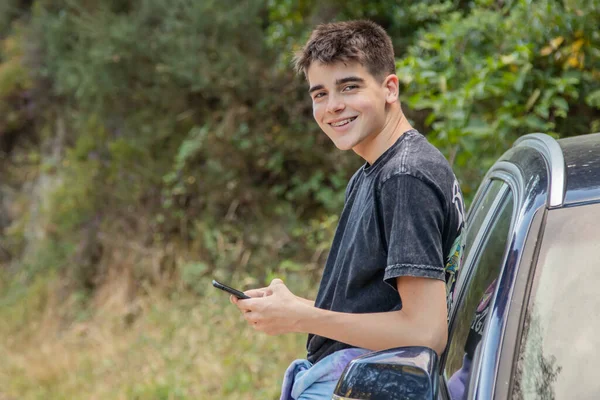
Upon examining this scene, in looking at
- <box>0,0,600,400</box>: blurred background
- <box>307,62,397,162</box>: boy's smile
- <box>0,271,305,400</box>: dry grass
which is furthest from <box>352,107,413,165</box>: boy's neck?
<box>0,271,305,400</box>: dry grass

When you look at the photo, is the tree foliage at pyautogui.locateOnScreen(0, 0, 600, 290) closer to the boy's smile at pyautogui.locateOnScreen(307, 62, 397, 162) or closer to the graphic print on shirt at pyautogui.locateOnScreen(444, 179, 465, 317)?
the boy's smile at pyautogui.locateOnScreen(307, 62, 397, 162)

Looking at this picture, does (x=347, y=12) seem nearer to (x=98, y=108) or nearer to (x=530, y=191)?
(x=98, y=108)

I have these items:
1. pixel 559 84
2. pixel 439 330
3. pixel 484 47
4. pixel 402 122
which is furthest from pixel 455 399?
pixel 484 47

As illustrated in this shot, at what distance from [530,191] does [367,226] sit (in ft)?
1.29

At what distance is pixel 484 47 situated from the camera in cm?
521

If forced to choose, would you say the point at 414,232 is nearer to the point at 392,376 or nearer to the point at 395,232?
the point at 395,232

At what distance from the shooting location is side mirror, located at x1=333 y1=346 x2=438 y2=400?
5.29 ft

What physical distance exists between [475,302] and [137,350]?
195 inches

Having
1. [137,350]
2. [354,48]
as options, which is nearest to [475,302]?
[354,48]

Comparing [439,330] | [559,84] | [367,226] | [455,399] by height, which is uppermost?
[559,84]

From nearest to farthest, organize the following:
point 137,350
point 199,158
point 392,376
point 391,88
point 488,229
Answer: point 392,376
point 391,88
point 488,229
point 137,350
point 199,158

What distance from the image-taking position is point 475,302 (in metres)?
1.99

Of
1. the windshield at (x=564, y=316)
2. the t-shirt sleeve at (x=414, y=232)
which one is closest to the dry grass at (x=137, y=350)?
the t-shirt sleeve at (x=414, y=232)

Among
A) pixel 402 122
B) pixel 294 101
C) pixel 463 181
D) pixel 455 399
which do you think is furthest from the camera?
pixel 294 101
